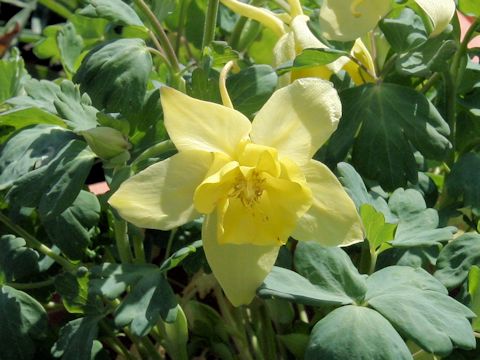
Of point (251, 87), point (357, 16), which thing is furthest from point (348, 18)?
point (251, 87)

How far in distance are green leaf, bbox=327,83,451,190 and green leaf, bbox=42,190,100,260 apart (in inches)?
13.1

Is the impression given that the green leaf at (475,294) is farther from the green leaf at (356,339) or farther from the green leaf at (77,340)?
the green leaf at (77,340)

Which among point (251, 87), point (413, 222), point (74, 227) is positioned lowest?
point (74, 227)

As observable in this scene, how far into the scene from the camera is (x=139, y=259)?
1.09 meters

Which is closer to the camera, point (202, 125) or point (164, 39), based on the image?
point (202, 125)

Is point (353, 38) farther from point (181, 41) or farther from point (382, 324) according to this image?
point (181, 41)

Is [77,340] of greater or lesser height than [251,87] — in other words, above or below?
below

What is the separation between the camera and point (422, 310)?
2.82ft

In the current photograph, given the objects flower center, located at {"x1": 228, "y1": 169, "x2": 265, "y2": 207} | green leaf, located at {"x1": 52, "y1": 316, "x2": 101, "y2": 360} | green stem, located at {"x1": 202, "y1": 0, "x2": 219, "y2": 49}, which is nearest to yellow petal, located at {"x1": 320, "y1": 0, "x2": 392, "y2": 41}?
green stem, located at {"x1": 202, "y1": 0, "x2": 219, "y2": 49}

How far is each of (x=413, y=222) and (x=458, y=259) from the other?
69 mm

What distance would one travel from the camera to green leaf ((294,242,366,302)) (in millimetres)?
900

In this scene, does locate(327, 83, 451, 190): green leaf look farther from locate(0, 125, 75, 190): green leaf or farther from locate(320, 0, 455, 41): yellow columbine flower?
locate(0, 125, 75, 190): green leaf

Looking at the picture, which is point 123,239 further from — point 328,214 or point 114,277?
point 328,214

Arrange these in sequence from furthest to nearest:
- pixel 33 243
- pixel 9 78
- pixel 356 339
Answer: pixel 9 78 < pixel 33 243 < pixel 356 339
